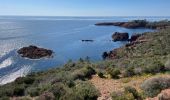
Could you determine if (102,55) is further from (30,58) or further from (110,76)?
(110,76)

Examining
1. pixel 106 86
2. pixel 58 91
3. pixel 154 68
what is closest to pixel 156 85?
pixel 106 86

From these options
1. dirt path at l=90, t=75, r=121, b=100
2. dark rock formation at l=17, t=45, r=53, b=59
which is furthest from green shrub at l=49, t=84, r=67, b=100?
dark rock formation at l=17, t=45, r=53, b=59

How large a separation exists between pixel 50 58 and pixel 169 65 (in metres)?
51.1

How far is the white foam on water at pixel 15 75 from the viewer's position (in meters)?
47.1

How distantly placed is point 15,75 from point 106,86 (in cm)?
3463

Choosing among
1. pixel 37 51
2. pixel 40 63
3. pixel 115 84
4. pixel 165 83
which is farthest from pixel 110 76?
pixel 37 51

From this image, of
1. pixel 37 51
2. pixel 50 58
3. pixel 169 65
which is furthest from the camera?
pixel 37 51

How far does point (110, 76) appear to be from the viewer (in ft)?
77.9

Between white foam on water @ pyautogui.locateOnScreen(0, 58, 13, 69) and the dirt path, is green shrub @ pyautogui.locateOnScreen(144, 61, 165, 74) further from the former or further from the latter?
white foam on water @ pyautogui.locateOnScreen(0, 58, 13, 69)

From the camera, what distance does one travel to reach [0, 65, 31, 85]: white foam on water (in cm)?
4707

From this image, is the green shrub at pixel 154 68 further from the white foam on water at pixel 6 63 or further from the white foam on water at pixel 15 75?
the white foam on water at pixel 6 63

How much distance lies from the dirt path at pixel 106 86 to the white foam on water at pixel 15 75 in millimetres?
26263

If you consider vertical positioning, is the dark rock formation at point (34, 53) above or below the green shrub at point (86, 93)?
below

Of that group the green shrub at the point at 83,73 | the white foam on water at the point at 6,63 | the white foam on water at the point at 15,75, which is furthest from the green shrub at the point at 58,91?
the white foam on water at the point at 6,63
